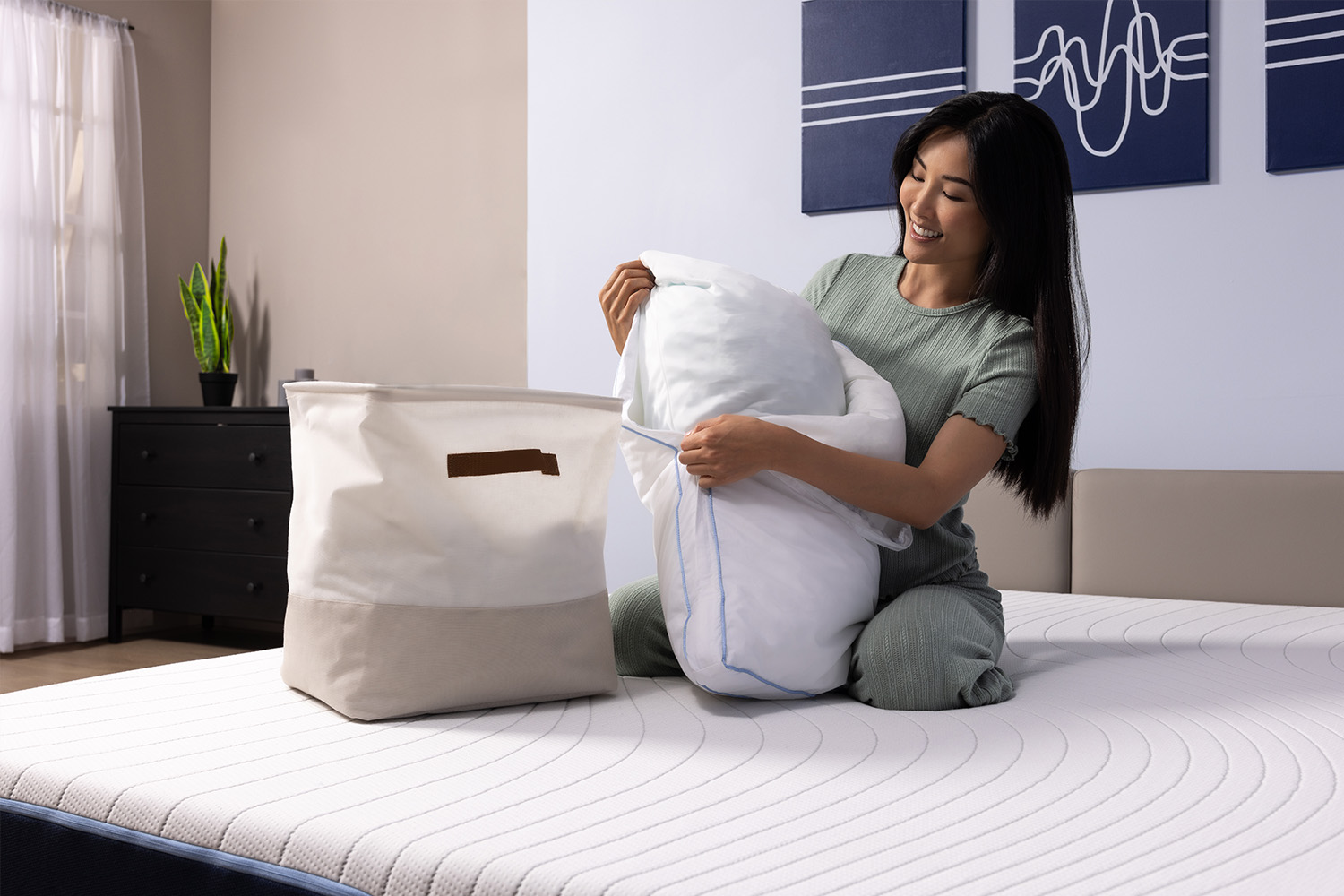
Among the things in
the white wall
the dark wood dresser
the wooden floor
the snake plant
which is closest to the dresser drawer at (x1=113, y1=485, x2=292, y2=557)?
the dark wood dresser

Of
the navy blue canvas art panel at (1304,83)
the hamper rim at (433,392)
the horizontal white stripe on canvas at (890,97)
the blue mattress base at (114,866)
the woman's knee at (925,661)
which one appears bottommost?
the blue mattress base at (114,866)

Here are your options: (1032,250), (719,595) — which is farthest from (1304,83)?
(719,595)

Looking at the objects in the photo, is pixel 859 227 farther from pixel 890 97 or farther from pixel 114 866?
pixel 114 866

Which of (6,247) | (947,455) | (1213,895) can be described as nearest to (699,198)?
(947,455)

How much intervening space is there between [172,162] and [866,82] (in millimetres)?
2660

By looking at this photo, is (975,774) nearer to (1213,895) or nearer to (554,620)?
(1213,895)

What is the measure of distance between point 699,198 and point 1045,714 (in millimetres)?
2024

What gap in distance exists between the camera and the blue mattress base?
0.79 meters

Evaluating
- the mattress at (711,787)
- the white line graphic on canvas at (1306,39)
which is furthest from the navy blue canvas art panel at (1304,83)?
the mattress at (711,787)

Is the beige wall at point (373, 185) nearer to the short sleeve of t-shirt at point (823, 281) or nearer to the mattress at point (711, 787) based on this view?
the short sleeve of t-shirt at point (823, 281)

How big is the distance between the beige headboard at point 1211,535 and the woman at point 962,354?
0.85 meters

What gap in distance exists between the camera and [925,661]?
3.83 ft

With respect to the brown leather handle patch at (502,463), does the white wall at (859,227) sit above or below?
above

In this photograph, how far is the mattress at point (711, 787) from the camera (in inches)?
28.5
